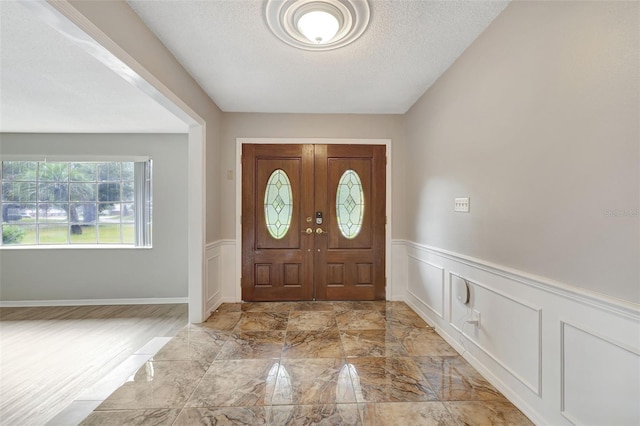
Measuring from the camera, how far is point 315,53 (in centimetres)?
231

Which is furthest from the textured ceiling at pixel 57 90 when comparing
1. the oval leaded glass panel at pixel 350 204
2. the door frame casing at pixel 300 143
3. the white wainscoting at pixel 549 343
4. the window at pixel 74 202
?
the white wainscoting at pixel 549 343

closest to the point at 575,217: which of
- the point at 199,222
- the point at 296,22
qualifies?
the point at 296,22

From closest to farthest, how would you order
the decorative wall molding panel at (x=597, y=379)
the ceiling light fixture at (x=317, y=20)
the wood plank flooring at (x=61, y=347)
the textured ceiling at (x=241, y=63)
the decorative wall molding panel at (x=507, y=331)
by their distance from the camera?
the decorative wall molding panel at (x=597, y=379) → the decorative wall molding panel at (x=507, y=331) → the ceiling light fixture at (x=317, y=20) → the textured ceiling at (x=241, y=63) → the wood plank flooring at (x=61, y=347)

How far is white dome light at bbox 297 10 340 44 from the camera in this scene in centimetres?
181

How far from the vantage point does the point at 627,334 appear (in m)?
1.13

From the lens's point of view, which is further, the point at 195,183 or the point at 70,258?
the point at 70,258

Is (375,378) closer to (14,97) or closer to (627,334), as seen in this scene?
(627,334)

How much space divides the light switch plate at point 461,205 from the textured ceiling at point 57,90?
331 centimetres

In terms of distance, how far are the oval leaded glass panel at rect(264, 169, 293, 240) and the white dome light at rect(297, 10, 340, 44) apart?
1.95 meters

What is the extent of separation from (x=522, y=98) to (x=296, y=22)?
156cm

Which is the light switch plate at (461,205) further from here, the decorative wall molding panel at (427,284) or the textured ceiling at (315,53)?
the textured ceiling at (315,53)

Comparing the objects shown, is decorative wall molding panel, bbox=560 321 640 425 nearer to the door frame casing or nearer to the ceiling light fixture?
the ceiling light fixture

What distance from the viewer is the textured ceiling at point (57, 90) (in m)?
2.03

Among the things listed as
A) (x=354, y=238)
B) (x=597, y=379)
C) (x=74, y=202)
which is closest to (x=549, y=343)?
(x=597, y=379)
